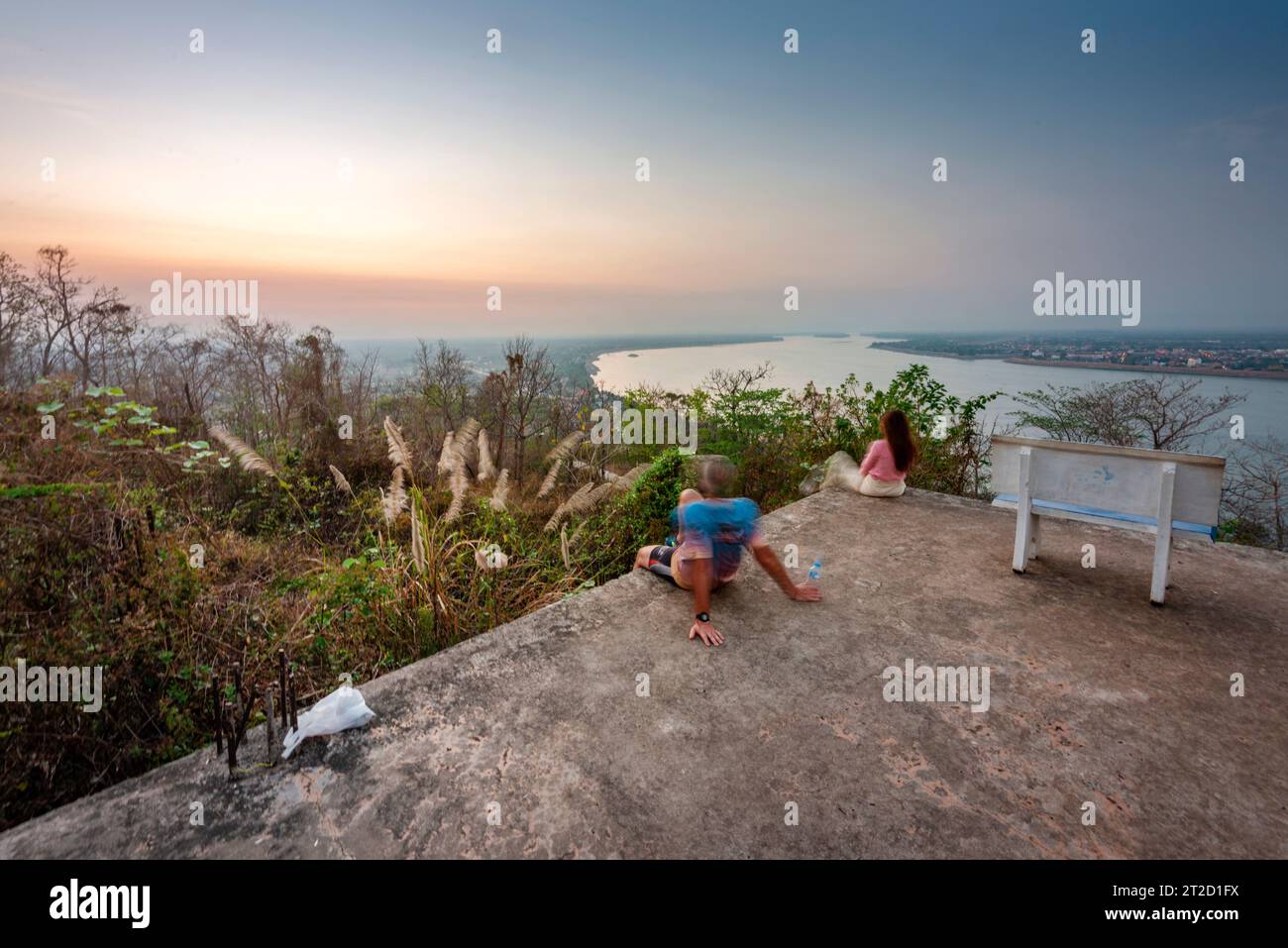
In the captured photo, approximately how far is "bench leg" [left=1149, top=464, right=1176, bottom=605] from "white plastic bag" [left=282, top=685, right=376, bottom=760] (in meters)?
4.06

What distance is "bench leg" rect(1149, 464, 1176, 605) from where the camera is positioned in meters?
3.22

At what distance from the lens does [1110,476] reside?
348 cm

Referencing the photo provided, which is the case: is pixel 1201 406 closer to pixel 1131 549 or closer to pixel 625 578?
pixel 1131 549

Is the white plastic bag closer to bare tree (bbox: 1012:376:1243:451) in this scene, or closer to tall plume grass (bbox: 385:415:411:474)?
tall plume grass (bbox: 385:415:411:474)

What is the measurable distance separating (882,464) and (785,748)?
3738 millimetres

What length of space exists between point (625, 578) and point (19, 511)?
4064 mm

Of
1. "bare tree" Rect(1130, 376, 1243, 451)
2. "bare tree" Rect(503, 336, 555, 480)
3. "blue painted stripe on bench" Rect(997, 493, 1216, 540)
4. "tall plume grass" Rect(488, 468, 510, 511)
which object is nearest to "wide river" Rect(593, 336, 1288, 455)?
"bare tree" Rect(1130, 376, 1243, 451)

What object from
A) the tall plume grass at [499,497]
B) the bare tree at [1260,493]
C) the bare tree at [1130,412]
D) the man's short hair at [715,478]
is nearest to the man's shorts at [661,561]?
the man's short hair at [715,478]

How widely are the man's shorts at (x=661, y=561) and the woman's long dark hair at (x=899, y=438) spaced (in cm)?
256

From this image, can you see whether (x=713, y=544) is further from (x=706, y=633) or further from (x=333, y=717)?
(x=333, y=717)

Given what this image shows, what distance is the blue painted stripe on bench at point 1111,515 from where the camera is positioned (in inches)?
127
